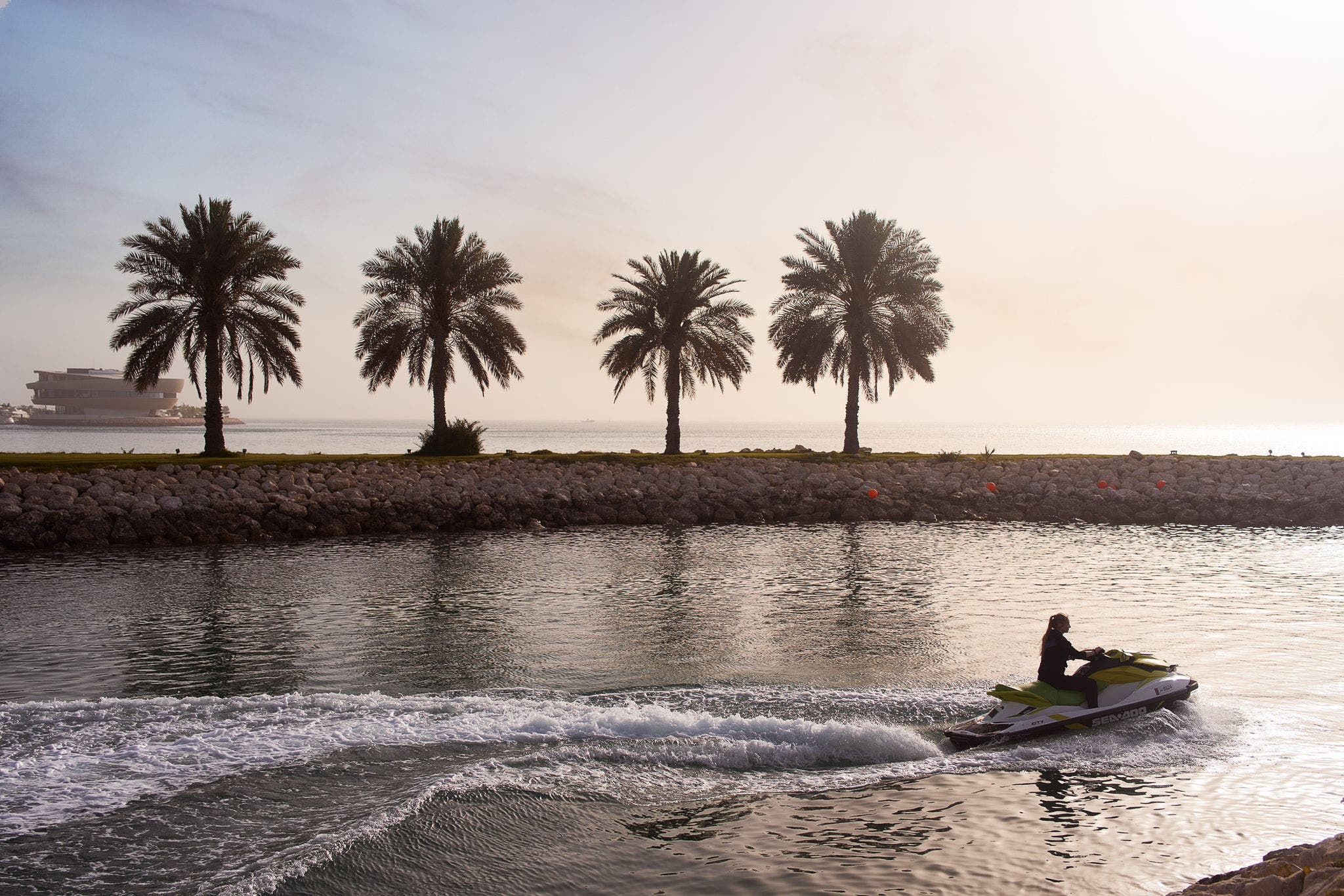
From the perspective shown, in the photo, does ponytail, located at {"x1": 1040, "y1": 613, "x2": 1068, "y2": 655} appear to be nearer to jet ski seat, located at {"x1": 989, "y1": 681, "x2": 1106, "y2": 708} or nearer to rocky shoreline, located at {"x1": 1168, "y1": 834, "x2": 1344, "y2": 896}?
jet ski seat, located at {"x1": 989, "y1": 681, "x2": 1106, "y2": 708}

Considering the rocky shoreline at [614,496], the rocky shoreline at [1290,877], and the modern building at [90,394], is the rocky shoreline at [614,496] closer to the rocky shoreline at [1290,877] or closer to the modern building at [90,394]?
the rocky shoreline at [1290,877]

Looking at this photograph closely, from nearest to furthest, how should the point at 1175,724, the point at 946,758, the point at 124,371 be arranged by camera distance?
the point at 946,758 < the point at 1175,724 < the point at 124,371

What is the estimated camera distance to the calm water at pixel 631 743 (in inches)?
280

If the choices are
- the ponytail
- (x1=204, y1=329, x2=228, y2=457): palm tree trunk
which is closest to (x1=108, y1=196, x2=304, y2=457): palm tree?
(x1=204, y1=329, x2=228, y2=457): palm tree trunk

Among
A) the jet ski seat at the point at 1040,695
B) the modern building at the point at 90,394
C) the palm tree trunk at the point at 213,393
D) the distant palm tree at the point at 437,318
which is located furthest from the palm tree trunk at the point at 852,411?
the modern building at the point at 90,394

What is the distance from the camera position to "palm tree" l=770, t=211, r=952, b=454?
40281 mm

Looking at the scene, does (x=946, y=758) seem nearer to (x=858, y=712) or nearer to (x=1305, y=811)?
(x=858, y=712)

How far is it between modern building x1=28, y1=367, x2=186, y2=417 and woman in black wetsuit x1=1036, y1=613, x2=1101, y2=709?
6794 inches

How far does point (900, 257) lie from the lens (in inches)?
1604

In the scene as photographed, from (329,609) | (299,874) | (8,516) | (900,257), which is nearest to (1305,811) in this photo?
(299,874)

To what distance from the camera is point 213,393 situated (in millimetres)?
38156

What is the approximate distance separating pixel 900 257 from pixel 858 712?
109ft

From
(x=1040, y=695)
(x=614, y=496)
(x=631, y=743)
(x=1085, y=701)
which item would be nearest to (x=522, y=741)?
(x=631, y=743)

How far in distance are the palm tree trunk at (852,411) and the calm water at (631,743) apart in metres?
23.6
